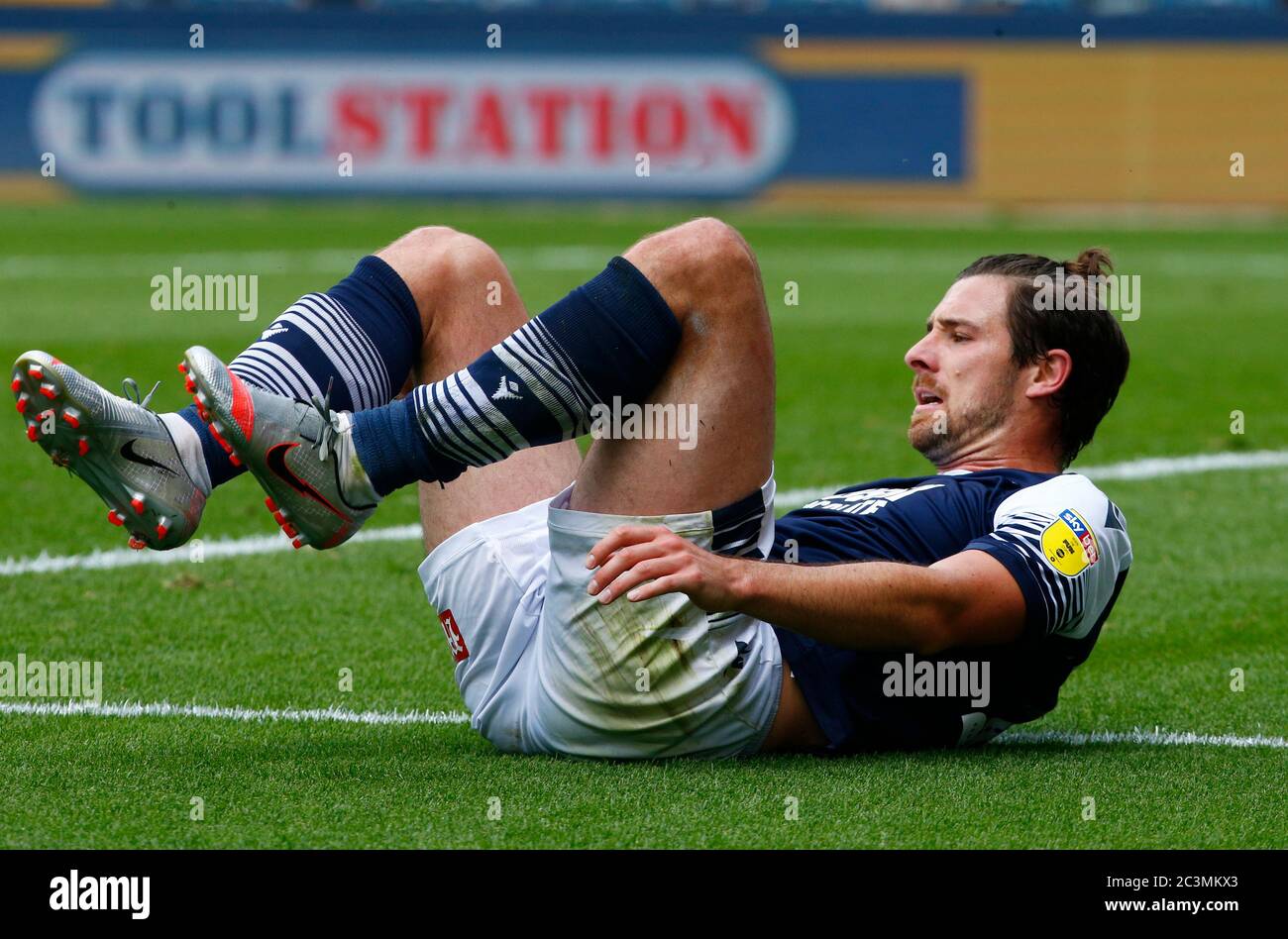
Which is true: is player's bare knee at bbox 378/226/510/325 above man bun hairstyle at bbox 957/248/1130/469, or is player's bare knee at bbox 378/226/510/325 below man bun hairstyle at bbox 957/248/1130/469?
above

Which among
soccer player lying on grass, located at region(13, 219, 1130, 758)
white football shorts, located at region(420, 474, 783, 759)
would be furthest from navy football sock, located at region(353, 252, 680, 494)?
white football shorts, located at region(420, 474, 783, 759)

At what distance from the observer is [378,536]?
20.3ft

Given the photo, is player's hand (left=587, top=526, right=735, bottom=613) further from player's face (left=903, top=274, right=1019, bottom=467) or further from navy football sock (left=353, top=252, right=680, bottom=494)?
player's face (left=903, top=274, right=1019, bottom=467)

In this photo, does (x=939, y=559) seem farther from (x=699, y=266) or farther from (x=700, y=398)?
(x=699, y=266)

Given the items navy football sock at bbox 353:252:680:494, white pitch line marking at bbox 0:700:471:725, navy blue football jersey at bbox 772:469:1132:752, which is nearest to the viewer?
navy football sock at bbox 353:252:680:494

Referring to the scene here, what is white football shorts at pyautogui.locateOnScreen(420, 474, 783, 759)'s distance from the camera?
11.1ft

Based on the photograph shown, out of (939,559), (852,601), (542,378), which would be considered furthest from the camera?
(939,559)

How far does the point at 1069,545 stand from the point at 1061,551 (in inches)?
1.0

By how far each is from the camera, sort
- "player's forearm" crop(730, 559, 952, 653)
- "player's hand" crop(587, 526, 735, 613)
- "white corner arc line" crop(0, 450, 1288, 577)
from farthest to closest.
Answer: "white corner arc line" crop(0, 450, 1288, 577) < "player's forearm" crop(730, 559, 952, 653) < "player's hand" crop(587, 526, 735, 613)

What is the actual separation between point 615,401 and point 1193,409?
624 cm

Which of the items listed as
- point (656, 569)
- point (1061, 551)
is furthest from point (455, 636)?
point (1061, 551)

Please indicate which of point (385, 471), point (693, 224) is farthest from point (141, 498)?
point (693, 224)

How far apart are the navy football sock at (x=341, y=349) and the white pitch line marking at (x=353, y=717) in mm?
649

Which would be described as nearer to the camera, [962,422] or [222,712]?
[962,422]
